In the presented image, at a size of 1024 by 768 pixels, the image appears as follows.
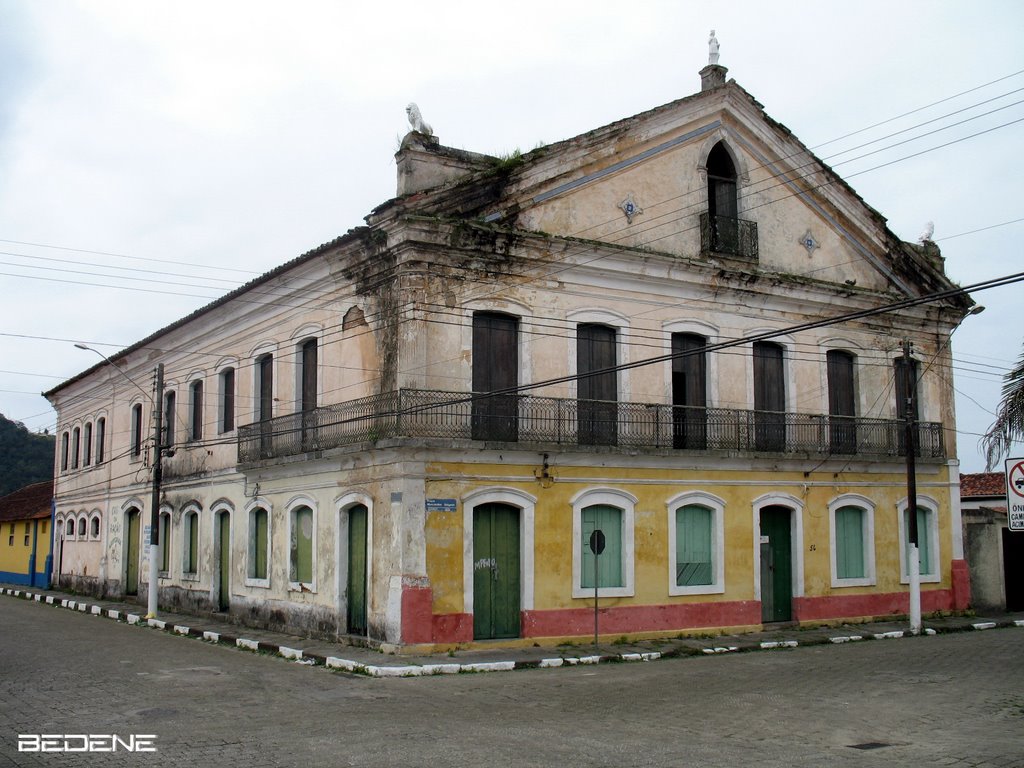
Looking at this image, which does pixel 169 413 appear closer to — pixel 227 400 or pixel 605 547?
pixel 227 400

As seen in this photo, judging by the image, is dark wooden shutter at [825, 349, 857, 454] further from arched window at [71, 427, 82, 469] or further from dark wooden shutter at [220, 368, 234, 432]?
arched window at [71, 427, 82, 469]

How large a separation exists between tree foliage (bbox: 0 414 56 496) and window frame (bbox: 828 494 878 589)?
4972 cm

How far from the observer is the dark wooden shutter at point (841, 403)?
22.3 m

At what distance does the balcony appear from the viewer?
2114cm

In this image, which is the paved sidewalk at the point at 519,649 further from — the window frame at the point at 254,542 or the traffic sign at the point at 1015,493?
the traffic sign at the point at 1015,493

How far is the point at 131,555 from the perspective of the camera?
98.8 feet

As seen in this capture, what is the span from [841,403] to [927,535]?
3.51m

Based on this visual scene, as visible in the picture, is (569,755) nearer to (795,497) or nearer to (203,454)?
(795,497)

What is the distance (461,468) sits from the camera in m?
17.4

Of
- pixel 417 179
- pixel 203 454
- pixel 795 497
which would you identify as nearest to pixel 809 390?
pixel 795 497

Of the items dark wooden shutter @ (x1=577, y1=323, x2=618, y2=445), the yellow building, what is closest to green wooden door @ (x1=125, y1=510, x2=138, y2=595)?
the yellow building

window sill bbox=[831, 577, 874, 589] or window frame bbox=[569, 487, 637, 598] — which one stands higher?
window frame bbox=[569, 487, 637, 598]

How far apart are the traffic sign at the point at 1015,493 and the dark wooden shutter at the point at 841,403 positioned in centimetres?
1127

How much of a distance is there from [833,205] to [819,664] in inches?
432
